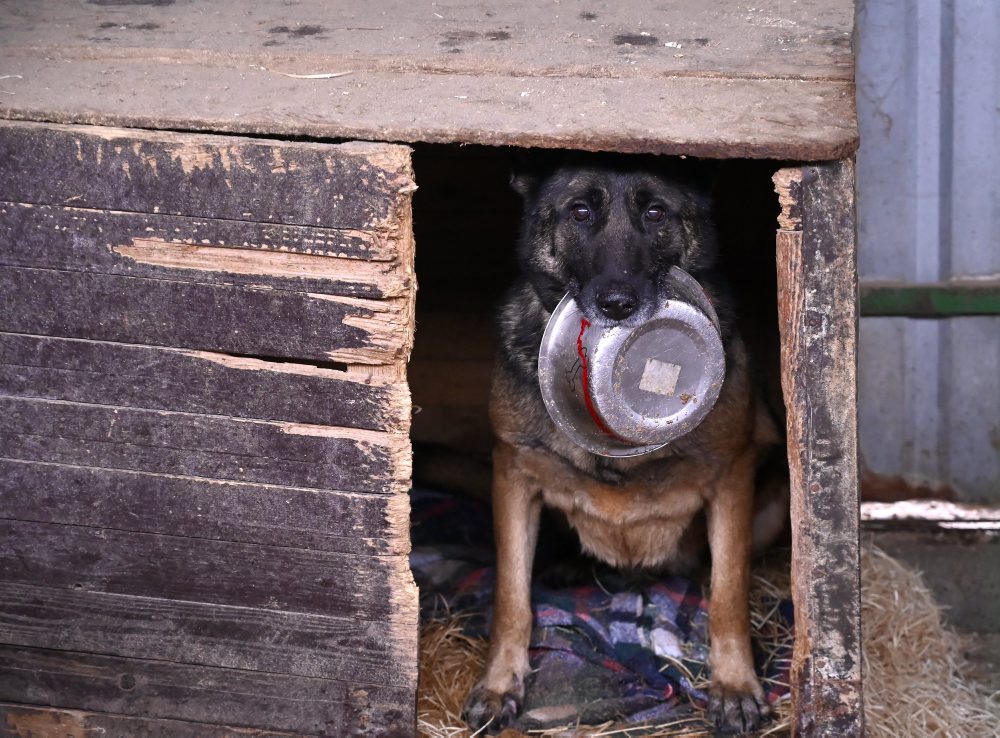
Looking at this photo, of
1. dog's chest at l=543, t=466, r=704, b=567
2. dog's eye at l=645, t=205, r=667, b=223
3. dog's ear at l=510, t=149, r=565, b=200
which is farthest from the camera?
dog's chest at l=543, t=466, r=704, b=567

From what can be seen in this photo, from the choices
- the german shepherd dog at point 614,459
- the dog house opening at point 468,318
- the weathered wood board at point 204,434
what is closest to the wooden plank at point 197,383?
the weathered wood board at point 204,434

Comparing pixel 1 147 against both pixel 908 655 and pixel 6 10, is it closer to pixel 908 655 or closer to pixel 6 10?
pixel 6 10

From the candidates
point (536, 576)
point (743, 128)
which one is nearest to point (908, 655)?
point (536, 576)

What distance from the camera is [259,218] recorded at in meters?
2.65

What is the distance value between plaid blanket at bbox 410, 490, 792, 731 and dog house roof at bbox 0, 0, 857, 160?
1.77 metres

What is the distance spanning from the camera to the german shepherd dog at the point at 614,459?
3.10 metres

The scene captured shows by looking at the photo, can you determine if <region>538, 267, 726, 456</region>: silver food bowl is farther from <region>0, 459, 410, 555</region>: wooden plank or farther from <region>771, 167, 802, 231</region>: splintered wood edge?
<region>0, 459, 410, 555</region>: wooden plank

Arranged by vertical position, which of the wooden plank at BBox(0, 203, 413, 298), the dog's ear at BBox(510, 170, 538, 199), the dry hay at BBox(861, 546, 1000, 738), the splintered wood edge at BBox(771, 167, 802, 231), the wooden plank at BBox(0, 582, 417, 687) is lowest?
the dry hay at BBox(861, 546, 1000, 738)

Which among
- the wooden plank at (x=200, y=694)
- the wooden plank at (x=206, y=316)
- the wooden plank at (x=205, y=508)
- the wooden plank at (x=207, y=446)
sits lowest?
the wooden plank at (x=200, y=694)

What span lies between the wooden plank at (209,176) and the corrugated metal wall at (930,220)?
8.09 feet

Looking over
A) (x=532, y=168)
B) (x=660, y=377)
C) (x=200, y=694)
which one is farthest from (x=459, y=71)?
(x=200, y=694)

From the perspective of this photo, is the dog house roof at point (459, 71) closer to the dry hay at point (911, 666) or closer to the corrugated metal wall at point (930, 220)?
the corrugated metal wall at point (930, 220)

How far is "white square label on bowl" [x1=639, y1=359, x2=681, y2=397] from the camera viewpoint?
2.86 m

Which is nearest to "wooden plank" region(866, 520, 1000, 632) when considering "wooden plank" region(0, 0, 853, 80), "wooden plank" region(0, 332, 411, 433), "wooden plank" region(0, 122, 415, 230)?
"wooden plank" region(0, 0, 853, 80)
